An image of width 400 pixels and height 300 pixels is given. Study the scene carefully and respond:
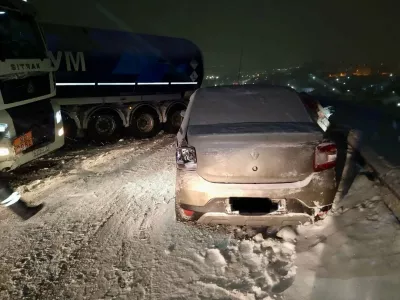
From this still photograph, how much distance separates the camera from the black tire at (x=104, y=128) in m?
9.41

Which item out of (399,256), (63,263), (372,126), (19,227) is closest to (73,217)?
(19,227)

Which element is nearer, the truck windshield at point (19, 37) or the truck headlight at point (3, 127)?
the truck headlight at point (3, 127)

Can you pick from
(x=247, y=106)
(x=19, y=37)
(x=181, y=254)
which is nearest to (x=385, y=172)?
(x=247, y=106)

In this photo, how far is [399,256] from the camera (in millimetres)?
3010

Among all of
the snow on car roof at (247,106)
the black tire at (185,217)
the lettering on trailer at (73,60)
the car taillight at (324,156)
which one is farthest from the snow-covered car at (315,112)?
the lettering on trailer at (73,60)

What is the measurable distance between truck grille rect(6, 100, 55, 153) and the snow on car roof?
3.48 m

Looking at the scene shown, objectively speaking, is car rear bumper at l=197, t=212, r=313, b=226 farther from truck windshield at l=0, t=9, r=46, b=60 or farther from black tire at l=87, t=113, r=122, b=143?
black tire at l=87, t=113, r=122, b=143

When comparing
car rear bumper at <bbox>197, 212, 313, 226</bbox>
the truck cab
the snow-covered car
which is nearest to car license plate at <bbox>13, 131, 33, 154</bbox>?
the truck cab

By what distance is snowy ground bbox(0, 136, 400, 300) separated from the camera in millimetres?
2828

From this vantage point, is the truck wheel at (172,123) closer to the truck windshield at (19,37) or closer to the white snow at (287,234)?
the truck windshield at (19,37)

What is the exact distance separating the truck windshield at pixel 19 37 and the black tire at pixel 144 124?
13.0ft

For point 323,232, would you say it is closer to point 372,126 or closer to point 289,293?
point 289,293

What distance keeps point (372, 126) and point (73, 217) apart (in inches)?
359

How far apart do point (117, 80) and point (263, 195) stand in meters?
7.32
